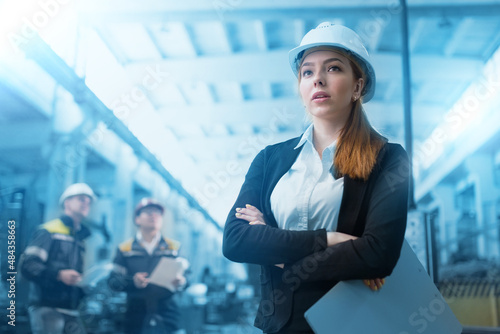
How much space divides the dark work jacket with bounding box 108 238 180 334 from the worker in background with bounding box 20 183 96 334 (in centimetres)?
38

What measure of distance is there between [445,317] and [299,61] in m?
0.61

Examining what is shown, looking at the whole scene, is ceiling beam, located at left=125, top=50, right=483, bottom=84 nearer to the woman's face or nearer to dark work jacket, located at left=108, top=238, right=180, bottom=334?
dark work jacket, located at left=108, top=238, right=180, bottom=334

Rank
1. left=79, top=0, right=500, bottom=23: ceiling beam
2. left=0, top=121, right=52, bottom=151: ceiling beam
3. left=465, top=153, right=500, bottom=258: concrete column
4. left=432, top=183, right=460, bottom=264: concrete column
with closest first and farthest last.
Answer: left=0, top=121, right=52, bottom=151: ceiling beam, left=79, top=0, right=500, bottom=23: ceiling beam, left=465, top=153, right=500, bottom=258: concrete column, left=432, top=183, right=460, bottom=264: concrete column

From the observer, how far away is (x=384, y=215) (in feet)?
2.93

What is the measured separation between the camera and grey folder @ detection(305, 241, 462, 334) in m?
0.84

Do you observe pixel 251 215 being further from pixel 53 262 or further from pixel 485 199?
pixel 485 199

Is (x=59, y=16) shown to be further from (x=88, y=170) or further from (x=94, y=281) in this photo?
(x=94, y=281)

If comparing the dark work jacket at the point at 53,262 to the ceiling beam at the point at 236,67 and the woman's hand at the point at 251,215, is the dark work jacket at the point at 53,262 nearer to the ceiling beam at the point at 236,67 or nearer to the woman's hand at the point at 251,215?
the woman's hand at the point at 251,215

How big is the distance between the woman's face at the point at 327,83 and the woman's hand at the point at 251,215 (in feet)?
0.76

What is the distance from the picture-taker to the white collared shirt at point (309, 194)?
0.92 m

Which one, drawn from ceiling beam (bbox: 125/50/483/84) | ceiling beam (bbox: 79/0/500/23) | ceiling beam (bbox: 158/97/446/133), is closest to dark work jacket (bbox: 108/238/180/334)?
ceiling beam (bbox: 79/0/500/23)

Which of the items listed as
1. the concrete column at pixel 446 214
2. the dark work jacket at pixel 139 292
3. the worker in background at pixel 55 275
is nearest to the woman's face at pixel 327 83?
the worker in background at pixel 55 275

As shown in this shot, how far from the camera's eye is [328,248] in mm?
869

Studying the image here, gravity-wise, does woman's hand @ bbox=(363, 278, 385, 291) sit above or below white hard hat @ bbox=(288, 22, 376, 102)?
below
